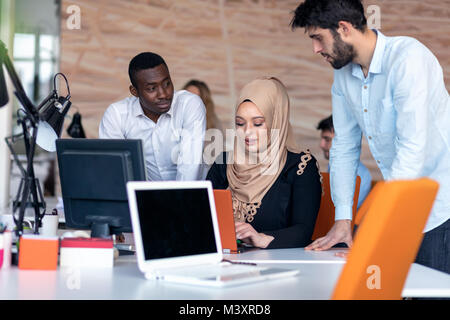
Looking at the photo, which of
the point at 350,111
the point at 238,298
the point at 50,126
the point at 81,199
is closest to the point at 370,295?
the point at 238,298

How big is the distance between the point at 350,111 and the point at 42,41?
3.56 metres

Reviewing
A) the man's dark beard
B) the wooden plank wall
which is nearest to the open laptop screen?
the man's dark beard

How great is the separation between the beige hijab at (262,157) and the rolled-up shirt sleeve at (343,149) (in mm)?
243

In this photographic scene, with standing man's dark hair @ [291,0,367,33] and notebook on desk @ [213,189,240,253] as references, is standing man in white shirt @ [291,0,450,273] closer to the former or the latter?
standing man's dark hair @ [291,0,367,33]

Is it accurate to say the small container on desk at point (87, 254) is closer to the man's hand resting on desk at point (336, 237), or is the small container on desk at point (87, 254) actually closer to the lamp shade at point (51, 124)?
the lamp shade at point (51, 124)

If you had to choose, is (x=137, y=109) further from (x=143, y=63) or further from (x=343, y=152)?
(x=343, y=152)

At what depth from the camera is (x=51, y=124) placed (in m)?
2.30

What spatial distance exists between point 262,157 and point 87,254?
1.02m

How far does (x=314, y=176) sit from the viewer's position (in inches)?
100

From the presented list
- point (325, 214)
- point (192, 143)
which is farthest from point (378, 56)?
point (192, 143)

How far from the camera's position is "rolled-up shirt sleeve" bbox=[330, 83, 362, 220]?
96.3 inches

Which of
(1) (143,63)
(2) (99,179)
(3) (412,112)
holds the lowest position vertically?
(2) (99,179)

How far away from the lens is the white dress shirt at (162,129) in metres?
3.09

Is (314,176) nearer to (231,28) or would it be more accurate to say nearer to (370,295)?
(370,295)
